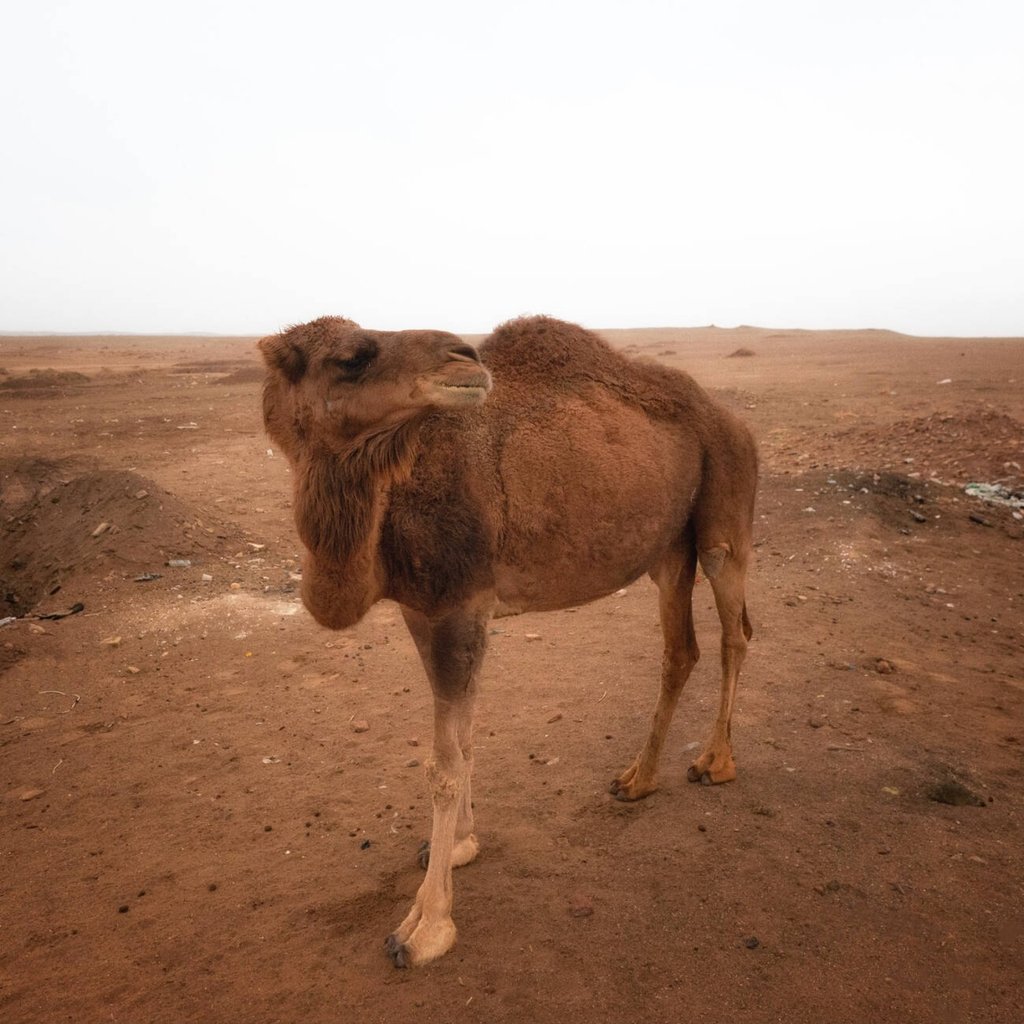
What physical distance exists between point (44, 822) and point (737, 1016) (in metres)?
3.83

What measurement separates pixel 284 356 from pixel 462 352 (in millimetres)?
748

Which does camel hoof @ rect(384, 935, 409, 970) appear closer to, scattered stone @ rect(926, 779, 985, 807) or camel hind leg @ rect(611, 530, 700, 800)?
camel hind leg @ rect(611, 530, 700, 800)

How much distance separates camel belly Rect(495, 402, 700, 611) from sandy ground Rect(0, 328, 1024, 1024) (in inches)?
58.4

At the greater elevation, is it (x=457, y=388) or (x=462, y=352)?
(x=462, y=352)

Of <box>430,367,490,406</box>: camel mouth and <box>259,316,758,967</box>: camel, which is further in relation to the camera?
<box>259,316,758,967</box>: camel

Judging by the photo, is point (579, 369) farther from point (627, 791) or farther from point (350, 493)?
point (627, 791)

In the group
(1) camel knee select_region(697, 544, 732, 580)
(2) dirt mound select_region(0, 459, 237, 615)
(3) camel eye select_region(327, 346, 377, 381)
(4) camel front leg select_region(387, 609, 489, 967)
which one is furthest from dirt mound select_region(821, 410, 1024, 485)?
(3) camel eye select_region(327, 346, 377, 381)

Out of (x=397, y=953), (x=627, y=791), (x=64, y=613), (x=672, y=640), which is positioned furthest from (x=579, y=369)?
(x=64, y=613)

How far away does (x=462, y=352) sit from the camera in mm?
2863

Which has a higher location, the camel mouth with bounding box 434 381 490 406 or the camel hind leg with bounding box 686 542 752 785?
the camel mouth with bounding box 434 381 490 406

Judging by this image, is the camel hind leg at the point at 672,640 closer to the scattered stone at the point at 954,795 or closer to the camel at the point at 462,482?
the camel at the point at 462,482

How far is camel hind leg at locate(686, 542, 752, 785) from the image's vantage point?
14.5 ft

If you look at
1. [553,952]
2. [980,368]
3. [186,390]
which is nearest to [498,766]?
[553,952]

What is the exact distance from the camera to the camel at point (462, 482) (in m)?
2.96
